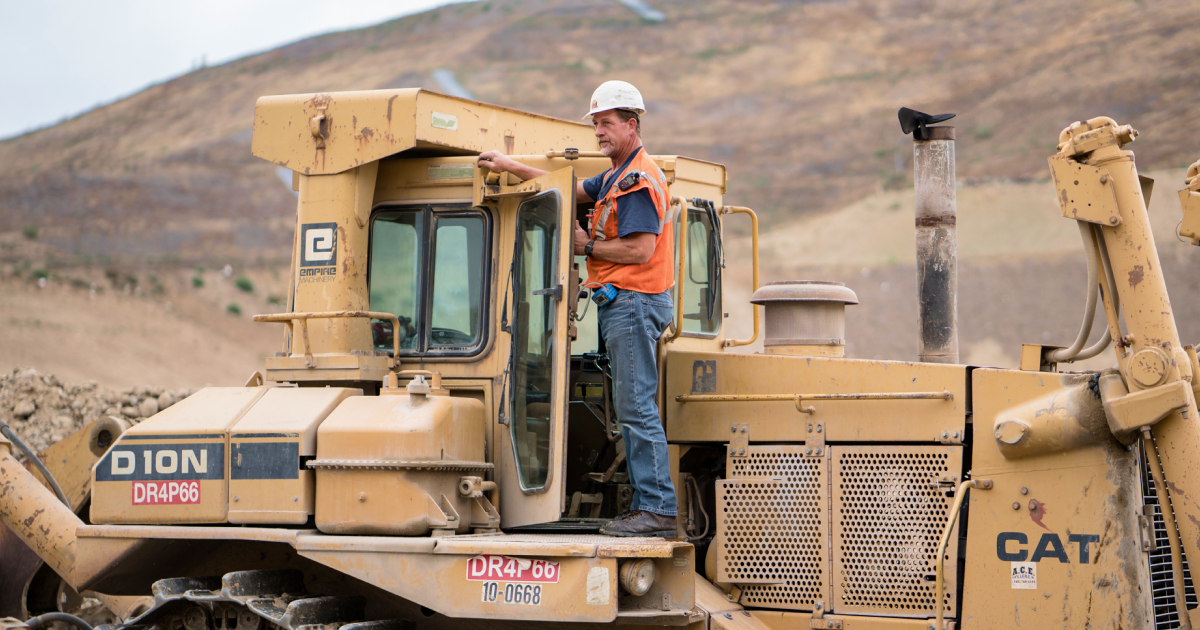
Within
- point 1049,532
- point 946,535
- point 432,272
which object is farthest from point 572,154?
point 1049,532

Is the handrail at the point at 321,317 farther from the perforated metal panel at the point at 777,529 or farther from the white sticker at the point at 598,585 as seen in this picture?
the perforated metal panel at the point at 777,529

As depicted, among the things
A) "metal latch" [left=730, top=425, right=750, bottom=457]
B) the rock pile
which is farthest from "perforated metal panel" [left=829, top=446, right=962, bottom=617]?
the rock pile

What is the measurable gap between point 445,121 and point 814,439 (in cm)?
237

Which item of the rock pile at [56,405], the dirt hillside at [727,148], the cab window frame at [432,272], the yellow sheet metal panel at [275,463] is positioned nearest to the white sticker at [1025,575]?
the cab window frame at [432,272]

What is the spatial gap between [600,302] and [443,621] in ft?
5.47

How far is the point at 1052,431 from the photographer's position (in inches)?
194

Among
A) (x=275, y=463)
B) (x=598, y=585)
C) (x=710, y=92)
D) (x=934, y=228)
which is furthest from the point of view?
(x=710, y=92)

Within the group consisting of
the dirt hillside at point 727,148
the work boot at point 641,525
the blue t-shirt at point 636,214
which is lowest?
the work boot at point 641,525

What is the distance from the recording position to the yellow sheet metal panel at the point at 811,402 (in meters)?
5.30

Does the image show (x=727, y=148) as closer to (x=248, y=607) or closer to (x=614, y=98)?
(x=614, y=98)

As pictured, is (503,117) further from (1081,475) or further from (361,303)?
(1081,475)

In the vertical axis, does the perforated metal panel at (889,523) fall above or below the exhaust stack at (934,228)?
below

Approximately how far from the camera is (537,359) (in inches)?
208

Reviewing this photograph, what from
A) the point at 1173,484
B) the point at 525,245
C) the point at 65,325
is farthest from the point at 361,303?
the point at 65,325
